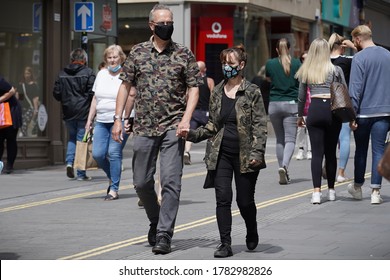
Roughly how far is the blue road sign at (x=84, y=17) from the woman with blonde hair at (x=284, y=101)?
192 inches

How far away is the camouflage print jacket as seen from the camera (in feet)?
29.6

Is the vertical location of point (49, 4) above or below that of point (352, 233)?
above

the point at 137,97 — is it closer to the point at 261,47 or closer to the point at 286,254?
the point at 286,254

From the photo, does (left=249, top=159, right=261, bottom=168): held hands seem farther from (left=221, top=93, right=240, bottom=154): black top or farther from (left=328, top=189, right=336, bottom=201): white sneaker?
(left=328, top=189, right=336, bottom=201): white sneaker

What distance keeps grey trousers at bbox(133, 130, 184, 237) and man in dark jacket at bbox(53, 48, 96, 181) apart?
7.54m

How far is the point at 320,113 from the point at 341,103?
658 mm

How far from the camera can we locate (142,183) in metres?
9.34

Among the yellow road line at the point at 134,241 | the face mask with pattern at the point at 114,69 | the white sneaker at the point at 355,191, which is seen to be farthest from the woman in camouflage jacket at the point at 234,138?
the face mask with pattern at the point at 114,69

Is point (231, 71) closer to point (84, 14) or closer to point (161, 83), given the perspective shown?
point (161, 83)

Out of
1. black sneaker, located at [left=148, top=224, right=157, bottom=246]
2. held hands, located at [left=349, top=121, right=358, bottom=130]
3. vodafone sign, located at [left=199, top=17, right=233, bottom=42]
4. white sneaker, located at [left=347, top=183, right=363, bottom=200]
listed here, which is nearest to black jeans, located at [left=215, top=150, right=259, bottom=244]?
black sneaker, located at [left=148, top=224, right=157, bottom=246]

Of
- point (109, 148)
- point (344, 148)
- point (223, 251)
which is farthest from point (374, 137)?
point (223, 251)

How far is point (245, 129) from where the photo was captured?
29.8ft

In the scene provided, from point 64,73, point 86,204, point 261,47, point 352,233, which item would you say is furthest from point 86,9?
point 261,47

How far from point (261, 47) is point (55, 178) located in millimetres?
17843
